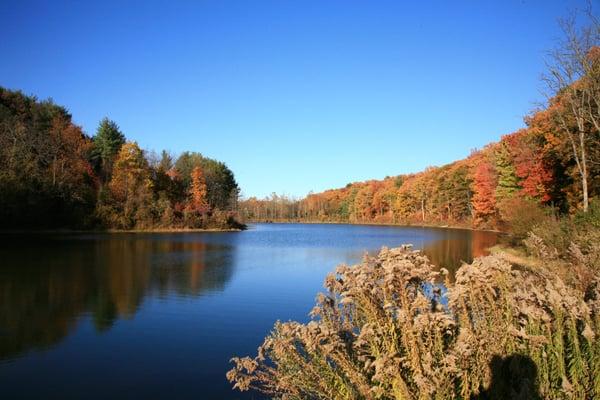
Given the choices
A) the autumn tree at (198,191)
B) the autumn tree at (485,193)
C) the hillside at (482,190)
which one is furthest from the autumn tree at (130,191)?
the autumn tree at (485,193)

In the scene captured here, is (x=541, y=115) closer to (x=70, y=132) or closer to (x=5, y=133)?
(x=5, y=133)

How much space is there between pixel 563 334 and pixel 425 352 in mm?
1278

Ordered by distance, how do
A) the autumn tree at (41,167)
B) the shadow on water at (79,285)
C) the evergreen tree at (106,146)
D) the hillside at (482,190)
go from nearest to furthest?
the shadow on water at (79,285) < the hillside at (482,190) < the autumn tree at (41,167) < the evergreen tree at (106,146)

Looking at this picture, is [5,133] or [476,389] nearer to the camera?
[476,389]

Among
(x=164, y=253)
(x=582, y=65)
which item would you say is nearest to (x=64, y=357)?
(x=164, y=253)

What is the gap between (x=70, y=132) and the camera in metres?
56.3

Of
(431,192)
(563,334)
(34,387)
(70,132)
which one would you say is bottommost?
(34,387)

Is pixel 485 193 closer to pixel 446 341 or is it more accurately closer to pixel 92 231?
pixel 92 231

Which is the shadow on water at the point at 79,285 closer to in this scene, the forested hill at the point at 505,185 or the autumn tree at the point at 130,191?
the forested hill at the point at 505,185

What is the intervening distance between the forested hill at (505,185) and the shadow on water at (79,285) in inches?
672

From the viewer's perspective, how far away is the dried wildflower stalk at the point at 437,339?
275 cm

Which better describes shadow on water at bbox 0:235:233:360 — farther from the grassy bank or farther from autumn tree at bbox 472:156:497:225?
autumn tree at bbox 472:156:497:225

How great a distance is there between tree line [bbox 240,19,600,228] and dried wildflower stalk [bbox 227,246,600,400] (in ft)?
58.7

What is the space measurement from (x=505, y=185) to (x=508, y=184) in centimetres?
55
